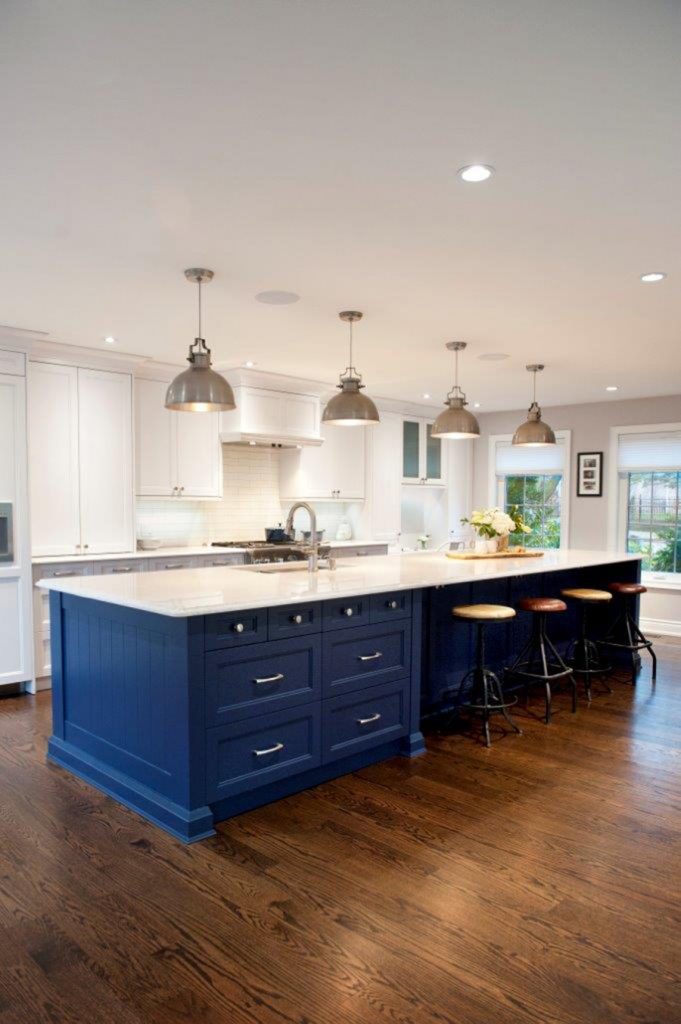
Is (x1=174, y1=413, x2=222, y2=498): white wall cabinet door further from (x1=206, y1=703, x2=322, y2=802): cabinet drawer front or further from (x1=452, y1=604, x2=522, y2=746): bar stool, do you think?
(x1=206, y1=703, x2=322, y2=802): cabinet drawer front

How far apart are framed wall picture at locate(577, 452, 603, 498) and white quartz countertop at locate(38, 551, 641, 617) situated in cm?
334

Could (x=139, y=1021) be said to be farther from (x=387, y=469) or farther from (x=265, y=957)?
(x=387, y=469)

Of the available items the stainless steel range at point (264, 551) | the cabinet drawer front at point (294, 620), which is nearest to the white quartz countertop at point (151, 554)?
the stainless steel range at point (264, 551)

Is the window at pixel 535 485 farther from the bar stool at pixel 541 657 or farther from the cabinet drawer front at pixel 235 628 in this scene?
the cabinet drawer front at pixel 235 628

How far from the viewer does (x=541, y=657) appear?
4.50 m

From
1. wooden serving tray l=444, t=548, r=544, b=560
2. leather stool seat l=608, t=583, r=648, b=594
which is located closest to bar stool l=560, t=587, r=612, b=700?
leather stool seat l=608, t=583, r=648, b=594

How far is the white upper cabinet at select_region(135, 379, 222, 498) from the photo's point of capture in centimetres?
566

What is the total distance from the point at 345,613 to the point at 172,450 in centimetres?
314

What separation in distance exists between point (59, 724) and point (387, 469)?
4870 mm

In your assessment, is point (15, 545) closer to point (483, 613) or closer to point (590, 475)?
point (483, 613)

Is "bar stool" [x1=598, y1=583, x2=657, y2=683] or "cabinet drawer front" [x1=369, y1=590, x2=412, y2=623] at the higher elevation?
"cabinet drawer front" [x1=369, y1=590, x2=412, y2=623]

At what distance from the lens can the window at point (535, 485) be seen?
801 centimetres

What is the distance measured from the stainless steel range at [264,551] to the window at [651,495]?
147 inches

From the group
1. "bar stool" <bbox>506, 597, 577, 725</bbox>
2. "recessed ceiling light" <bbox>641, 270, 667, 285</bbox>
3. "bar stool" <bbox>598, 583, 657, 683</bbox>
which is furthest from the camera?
"bar stool" <bbox>598, 583, 657, 683</bbox>
